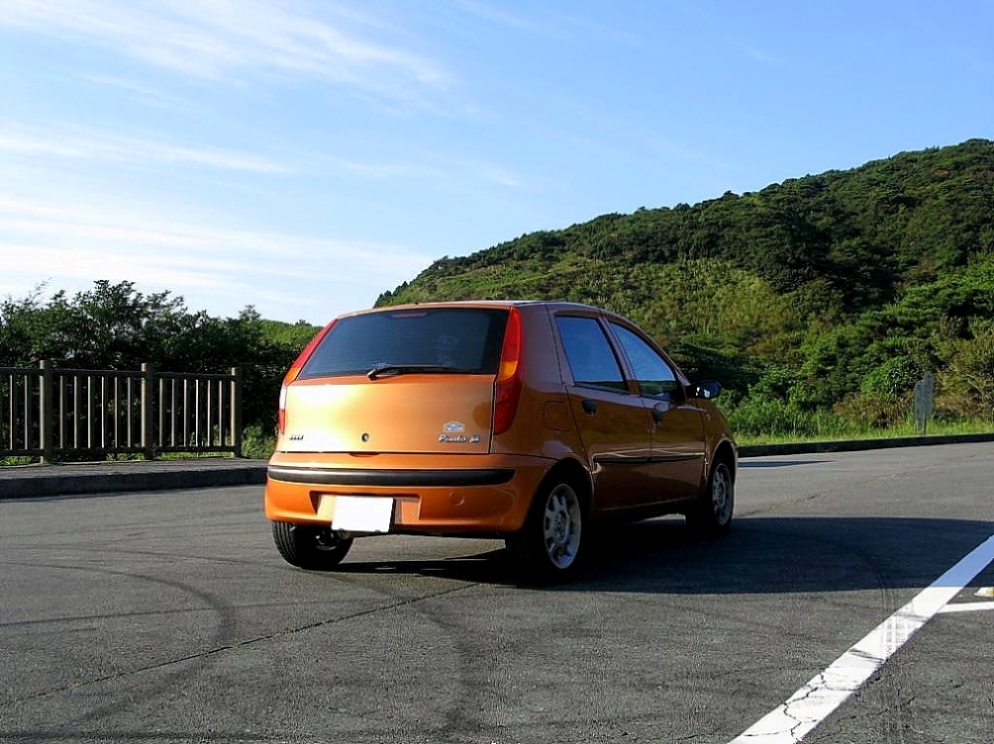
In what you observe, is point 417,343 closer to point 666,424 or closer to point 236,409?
point 666,424

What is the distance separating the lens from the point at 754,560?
25.7 ft

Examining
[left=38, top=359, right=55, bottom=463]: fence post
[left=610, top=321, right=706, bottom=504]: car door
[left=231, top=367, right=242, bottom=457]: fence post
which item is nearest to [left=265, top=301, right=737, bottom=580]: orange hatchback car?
[left=610, top=321, right=706, bottom=504]: car door

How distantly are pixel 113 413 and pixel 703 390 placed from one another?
976cm

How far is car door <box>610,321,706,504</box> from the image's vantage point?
811cm

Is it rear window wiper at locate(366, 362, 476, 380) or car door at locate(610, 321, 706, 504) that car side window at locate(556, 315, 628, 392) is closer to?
car door at locate(610, 321, 706, 504)

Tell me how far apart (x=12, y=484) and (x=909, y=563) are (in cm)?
940

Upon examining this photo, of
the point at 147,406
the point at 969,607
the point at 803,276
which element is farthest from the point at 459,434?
the point at 803,276

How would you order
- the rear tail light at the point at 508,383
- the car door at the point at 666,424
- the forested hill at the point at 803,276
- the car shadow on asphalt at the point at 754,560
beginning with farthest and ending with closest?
the forested hill at the point at 803,276
the car door at the point at 666,424
the car shadow on asphalt at the point at 754,560
the rear tail light at the point at 508,383

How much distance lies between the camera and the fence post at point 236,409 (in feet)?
58.4

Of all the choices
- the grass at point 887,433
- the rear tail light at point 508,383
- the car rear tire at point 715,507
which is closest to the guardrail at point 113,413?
the car rear tire at point 715,507

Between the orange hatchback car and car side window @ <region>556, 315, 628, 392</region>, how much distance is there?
0.04 ft

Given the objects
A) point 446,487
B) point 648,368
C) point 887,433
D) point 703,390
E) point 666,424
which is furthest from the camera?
point 887,433

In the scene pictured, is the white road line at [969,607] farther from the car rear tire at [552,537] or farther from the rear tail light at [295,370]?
the rear tail light at [295,370]

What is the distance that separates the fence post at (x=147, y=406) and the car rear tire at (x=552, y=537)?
1067 centimetres
